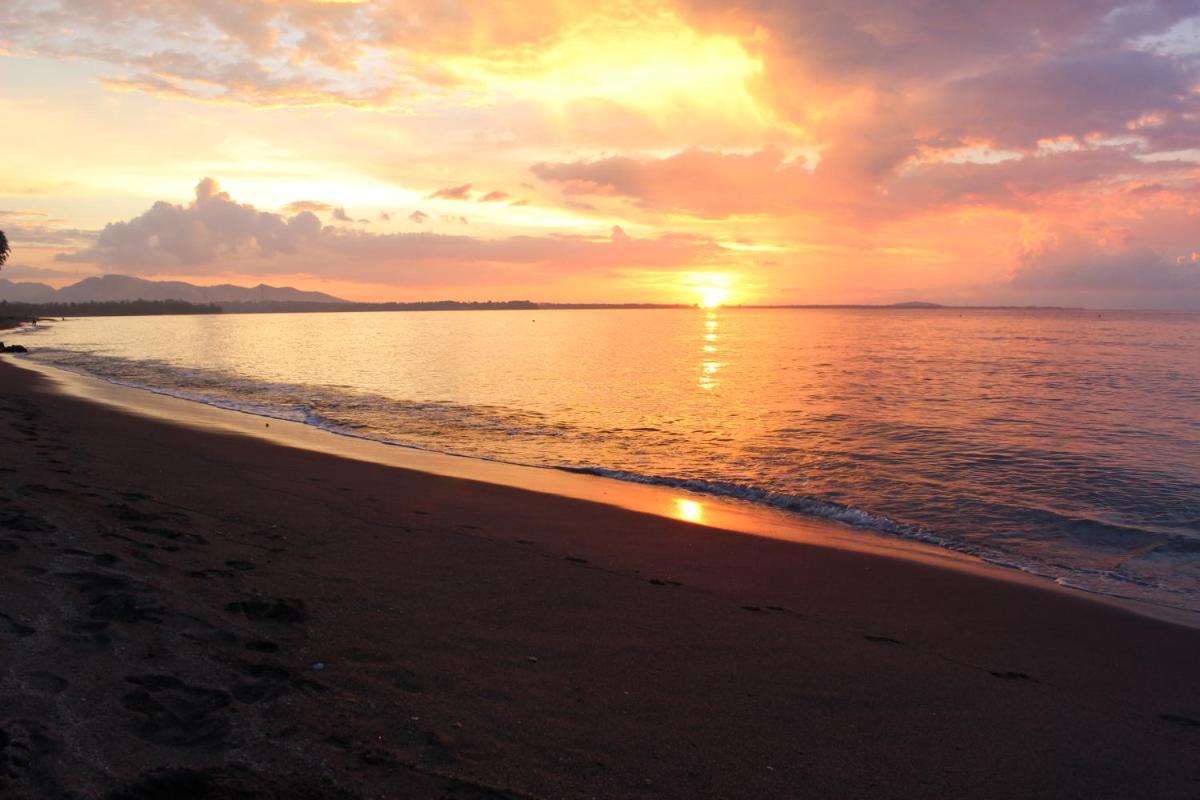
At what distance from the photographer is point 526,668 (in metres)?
5.36

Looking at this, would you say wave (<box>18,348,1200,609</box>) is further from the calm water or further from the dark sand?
the dark sand

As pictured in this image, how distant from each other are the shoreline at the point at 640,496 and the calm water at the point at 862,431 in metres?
0.53

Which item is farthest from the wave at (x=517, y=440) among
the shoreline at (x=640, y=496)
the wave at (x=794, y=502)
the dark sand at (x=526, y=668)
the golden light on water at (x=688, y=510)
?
the dark sand at (x=526, y=668)

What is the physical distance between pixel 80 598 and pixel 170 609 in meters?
0.68

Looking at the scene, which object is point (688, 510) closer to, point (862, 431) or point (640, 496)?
point (640, 496)

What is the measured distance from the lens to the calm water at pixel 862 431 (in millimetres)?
12570

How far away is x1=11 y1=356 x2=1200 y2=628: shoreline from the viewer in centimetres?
1010

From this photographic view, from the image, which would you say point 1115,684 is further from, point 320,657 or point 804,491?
point 804,491

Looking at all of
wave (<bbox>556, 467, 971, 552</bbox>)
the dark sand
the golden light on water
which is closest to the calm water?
wave (<bbox>556, 467, 971, 552</bbox>)

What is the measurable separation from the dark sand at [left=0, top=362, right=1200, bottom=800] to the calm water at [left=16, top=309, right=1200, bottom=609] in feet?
13.1

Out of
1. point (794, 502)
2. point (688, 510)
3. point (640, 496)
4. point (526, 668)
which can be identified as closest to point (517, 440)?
point (640, 496)

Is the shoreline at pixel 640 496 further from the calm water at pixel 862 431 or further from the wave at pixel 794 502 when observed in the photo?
the calm water at pixel 862 431

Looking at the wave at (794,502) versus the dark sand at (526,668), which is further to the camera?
the wave at (794,502)

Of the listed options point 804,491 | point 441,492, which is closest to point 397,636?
point 441,492
